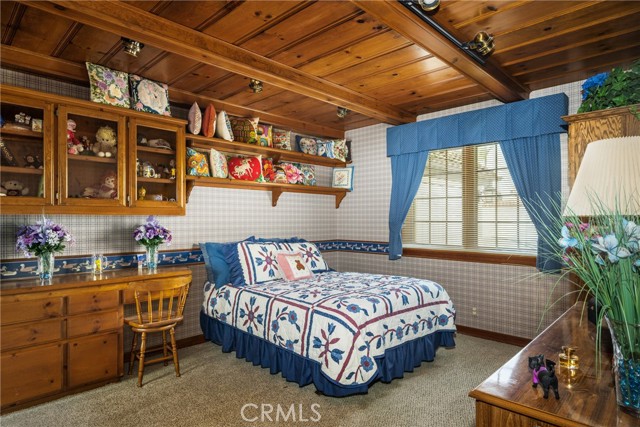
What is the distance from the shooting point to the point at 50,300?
8.34ft

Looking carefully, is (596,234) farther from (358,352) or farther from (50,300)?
(50,300)

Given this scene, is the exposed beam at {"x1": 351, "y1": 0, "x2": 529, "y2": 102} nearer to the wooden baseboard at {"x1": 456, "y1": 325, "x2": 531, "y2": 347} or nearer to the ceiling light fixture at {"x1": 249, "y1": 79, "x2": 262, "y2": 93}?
the ceiling light fixture at {"x1": 249, "y1": 79, "x2": 262, "y2": 93}

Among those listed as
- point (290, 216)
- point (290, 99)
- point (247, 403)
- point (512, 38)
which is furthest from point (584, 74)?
point (247, 403)

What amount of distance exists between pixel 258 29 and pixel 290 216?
2.59 meters

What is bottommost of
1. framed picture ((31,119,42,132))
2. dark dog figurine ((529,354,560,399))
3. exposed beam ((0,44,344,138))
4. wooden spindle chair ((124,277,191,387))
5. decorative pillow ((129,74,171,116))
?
wooden spindle chair ((124,277,191,387))

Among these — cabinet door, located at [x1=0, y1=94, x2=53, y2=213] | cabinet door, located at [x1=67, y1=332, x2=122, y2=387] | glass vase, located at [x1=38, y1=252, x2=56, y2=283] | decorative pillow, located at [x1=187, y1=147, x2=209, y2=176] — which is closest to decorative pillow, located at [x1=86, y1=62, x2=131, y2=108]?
cabinet door, located at [x1=0, y1=94, x2=53, y2=213]

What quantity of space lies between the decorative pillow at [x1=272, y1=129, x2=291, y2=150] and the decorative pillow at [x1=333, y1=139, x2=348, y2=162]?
676 millimetres

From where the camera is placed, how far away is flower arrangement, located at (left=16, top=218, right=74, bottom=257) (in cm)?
263

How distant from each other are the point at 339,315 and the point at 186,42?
2.03m

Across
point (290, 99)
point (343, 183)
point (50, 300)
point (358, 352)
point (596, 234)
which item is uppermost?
point (290, 99)

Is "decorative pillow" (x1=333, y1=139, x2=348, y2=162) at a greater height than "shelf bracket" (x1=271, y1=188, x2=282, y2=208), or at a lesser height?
greater

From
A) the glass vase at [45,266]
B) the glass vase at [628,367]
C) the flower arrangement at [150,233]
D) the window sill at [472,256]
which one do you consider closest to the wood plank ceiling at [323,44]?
the flower arrangement at [150,233]

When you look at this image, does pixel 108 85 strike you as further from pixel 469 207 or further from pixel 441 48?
pixel 469 207

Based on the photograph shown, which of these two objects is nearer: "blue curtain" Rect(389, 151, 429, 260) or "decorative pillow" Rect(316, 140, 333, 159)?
"blue curtain" Rect(389, 151, 429, 260)
